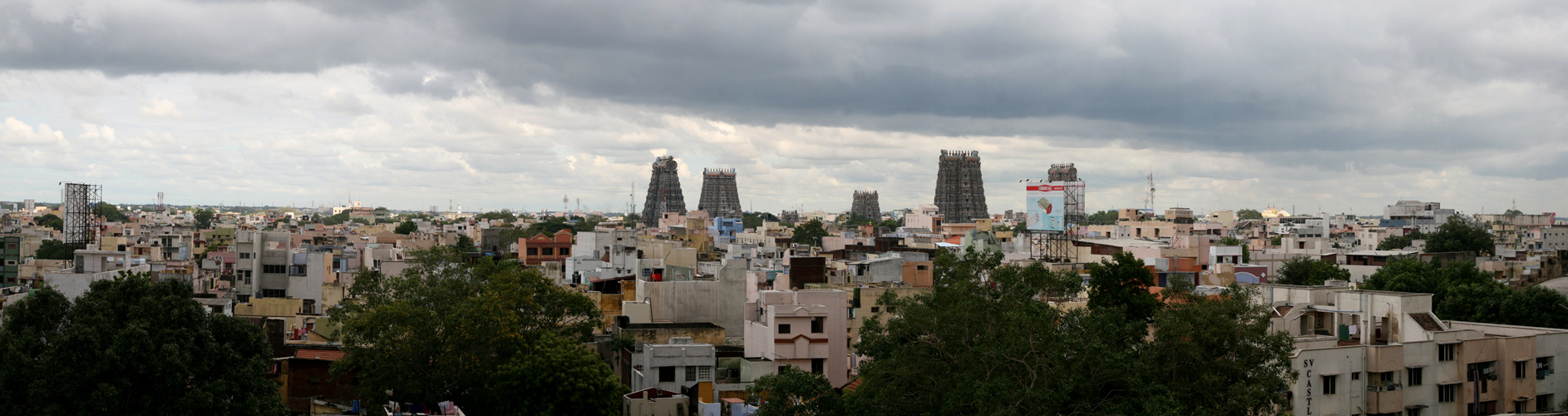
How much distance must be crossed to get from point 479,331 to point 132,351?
30.3 feet

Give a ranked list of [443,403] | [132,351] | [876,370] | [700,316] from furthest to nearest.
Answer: [700,316] → [443,403] → [876,370] → [132,351]

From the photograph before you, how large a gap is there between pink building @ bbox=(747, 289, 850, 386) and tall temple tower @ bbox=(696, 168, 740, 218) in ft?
479

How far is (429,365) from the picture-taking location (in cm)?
3044

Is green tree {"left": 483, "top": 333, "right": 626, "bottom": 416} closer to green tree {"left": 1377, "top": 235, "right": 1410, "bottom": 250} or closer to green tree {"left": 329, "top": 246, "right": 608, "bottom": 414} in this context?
green tree {"left": 329, "top": 246, "right": 608, "bottom": 414}

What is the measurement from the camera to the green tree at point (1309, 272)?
60531 millimetres

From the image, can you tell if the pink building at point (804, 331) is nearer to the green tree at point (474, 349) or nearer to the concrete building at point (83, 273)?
the green tree at point (474, 349)

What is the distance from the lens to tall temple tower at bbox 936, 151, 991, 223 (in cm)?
16150

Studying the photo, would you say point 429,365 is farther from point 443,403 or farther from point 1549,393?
point 1549,393

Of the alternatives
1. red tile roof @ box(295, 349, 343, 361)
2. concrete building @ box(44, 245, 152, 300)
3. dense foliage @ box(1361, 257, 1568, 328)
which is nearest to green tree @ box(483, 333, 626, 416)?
red tile roof @ box(295, 349, 343, 361)

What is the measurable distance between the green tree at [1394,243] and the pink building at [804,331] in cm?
7107

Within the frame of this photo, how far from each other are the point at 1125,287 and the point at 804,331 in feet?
44.0

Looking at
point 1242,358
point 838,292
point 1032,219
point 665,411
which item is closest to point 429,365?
point 665,411

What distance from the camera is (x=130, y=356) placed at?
22062mm

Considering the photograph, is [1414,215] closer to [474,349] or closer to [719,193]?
[719,193]
